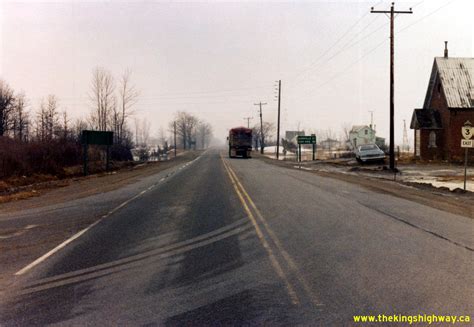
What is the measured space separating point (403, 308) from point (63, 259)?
5.27 m

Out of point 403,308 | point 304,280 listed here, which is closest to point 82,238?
point 304,280

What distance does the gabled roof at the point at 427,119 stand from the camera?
4361cm

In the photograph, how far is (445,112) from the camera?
42750 mm

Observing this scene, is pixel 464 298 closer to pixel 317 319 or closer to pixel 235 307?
pixel 317 319

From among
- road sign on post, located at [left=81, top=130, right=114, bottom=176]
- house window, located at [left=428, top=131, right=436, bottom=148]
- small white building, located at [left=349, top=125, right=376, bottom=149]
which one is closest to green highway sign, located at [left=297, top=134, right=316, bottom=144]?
house window, located at [left=428, top=131, right=436, bottom=148]

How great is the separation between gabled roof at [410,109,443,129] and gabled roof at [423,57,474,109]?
262 centimetres

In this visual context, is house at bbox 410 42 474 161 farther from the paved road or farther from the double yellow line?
the double yellow line

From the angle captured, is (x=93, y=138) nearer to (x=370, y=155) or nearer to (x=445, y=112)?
(x=370, y=155)

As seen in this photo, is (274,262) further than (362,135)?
No

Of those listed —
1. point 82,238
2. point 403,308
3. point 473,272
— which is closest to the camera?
point 403,308

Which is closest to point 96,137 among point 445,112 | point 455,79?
point 445,112

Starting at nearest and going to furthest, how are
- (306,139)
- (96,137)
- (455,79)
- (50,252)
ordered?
1. (50,252)
2. (96,137)
3. (455,79)
4. (306,139)

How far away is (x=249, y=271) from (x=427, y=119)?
4291 cm

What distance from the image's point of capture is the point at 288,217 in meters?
11.2
